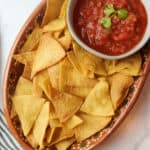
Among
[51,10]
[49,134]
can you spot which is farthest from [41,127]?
[51,10]

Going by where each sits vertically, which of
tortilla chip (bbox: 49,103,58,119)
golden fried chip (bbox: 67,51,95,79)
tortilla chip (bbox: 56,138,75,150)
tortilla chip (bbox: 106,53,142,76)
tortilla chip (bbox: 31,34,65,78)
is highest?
tortilla chip (bbox: 31,34,65,78)

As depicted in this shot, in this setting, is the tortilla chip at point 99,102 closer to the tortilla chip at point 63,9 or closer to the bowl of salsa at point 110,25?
the bowl of salsa at point 110,25

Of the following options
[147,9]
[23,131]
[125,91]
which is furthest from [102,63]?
[23,131]

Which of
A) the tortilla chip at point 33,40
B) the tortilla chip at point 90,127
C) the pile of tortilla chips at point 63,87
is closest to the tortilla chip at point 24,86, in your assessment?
the pile of tortilla chips at point 63,87

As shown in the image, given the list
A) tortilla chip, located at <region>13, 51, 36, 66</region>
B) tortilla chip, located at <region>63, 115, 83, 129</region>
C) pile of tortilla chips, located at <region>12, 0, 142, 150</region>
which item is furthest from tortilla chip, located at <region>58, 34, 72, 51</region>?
tortilla chip, located at <region>63, 115, 83, 129</region>

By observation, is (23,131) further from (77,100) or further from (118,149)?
(118,149)

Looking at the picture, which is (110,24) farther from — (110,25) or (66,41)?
(66,41)

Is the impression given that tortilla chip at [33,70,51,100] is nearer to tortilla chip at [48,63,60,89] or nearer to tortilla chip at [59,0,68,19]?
tortilla chip at [48,63,60,89]
